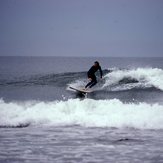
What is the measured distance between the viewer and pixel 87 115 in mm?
14797

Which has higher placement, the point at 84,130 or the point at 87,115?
the point at 87,115

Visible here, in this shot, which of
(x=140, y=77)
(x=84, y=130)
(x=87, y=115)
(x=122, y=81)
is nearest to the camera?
(x=84, y=130)

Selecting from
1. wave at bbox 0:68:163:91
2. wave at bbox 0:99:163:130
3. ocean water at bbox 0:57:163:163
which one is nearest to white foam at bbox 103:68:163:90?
wave at bbox 0:68:163:91

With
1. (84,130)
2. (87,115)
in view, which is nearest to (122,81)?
(87,115)

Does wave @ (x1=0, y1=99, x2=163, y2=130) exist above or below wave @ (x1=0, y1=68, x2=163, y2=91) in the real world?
below

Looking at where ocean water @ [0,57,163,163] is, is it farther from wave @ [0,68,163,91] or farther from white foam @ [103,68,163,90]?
white foam @ [103,68,163,90]

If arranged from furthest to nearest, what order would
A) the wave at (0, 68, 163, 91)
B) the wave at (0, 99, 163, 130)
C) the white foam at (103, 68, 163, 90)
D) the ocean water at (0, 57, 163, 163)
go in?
the white foam at (103, 68, 163, 90)
the wave at (0, 68, 163, 91)
the wave at (0, 99, 163, 130)
the ocean water at (0, 57, 163, 163)

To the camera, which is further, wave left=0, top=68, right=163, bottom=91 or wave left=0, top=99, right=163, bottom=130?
wave left=0, top=68, right=163, bottom=91

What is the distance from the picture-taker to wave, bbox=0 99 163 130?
540 inches

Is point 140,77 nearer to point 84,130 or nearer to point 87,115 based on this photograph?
point 87,115

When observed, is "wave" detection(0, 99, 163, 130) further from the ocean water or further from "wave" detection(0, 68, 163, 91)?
"wave" detection(0, 68, 163, 91)

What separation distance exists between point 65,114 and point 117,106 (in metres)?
2.52

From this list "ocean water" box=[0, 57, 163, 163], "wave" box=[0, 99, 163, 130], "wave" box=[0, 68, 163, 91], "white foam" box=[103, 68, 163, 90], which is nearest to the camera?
"ocean water" box=[0, 57, 163, 163]

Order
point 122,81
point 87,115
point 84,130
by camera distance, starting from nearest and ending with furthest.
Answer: point 84,130 < point 87,115 < point 122,81
